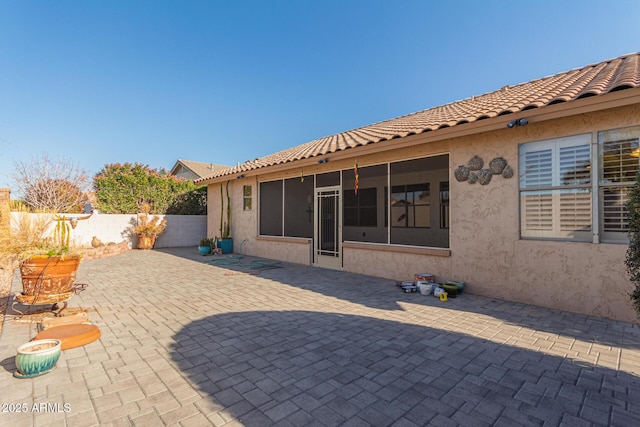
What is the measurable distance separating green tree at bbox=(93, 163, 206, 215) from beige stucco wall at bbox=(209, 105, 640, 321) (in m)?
13.4

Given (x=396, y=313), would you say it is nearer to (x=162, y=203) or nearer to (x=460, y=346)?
(x=460, y=346)

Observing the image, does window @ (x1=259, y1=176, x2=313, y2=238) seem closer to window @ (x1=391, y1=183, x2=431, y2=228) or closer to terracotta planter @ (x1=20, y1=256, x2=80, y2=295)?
window @ (x1=391, y1=183, x2=431, y2=228)

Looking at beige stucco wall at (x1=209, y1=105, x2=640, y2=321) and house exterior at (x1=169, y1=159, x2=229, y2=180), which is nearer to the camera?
beige stucco wall at (x1=209, y1=105, x2=640, y2=321)

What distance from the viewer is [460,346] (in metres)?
3.51

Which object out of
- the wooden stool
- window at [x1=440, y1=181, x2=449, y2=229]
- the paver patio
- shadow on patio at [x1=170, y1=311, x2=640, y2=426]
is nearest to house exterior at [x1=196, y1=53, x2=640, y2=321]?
the paver patio

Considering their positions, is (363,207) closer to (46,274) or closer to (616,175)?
(616,175)

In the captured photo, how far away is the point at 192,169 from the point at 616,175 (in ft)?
95.6

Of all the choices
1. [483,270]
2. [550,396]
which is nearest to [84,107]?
[483,270]

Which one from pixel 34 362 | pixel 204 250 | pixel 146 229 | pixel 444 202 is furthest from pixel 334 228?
pixel 146 229

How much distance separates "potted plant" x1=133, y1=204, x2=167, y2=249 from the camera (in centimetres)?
1429

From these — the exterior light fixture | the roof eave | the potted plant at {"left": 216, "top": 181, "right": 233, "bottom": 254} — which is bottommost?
the potted plant at {"left": 216, "top": 181, "right": 233, "bottom": 254}

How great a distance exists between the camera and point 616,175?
4.61 m

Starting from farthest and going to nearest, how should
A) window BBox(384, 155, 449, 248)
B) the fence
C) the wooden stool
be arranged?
the fence
window BBox(384, 155, 449, 248)
the wooden stool

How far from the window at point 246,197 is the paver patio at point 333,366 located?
23.8ft
